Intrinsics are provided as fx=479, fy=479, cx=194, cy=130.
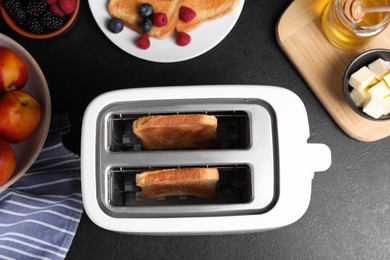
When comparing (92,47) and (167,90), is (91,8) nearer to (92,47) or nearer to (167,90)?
(92,47)

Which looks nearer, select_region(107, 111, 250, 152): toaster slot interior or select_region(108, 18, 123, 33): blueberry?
select_region(107, 111, 250, 152): toaster slot interior

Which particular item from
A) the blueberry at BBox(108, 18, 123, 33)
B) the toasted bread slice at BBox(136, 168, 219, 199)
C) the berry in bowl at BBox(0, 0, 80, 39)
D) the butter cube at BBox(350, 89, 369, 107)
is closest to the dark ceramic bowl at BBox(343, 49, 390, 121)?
the butter cube at BBox(350, 89, 369, 107)

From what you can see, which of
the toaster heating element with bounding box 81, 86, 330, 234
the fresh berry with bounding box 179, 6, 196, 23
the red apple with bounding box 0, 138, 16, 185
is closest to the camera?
the toaster heating element with bounding box 81, 86, 330, 234

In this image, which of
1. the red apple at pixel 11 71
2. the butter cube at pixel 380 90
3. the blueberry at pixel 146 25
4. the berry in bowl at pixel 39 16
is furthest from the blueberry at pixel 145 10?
the butter cube at pixel 380 90

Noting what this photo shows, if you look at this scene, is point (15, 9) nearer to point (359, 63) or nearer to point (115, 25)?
point (115, 25)

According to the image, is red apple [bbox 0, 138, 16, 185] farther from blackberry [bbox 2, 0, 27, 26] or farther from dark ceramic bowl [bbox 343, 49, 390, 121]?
dark ceramic bowl [bbox 343, 49, 390, 121]

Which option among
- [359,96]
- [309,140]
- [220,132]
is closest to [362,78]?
[359,96]

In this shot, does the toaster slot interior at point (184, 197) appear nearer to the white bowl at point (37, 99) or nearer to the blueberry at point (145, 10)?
the white bowl at point (37, 99)
